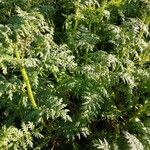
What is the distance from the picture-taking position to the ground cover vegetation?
3721 millimetres

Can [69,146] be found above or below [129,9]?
below

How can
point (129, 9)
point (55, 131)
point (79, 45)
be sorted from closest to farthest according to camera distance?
point (55, 131), point (79, 45), point (129, 9)

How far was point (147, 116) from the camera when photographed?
4188 mm

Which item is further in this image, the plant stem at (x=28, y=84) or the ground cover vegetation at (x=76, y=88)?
the ground cover vegetation at (x=76, y=88)

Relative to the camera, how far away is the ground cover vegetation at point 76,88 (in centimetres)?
372

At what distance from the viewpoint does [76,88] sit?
3943 millimetres

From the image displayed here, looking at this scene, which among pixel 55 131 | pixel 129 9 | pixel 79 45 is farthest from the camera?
pixel 129 9

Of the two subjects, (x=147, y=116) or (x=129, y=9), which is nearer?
(x=147, y=116)

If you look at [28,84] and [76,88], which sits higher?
[28,84]

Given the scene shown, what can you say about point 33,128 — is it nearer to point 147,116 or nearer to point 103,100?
point 103,100

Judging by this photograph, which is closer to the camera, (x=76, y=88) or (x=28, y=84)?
(x=28, y=84)

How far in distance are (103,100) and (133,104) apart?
381 millimetres

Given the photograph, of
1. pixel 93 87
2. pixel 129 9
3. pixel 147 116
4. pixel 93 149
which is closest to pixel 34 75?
pixel 93 87

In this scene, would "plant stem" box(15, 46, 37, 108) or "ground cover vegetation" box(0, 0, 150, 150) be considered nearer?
"plant stem" box(15, 46, 37, 108)
